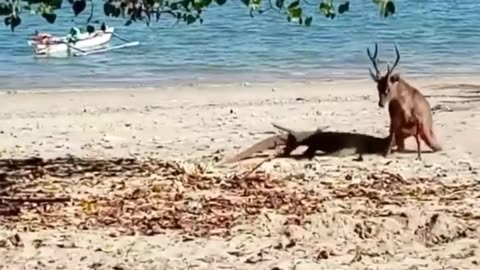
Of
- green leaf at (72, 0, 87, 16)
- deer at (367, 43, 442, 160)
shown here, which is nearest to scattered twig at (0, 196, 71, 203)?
green leaf at (72, 0, 87, 16)

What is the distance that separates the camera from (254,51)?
75.7ft

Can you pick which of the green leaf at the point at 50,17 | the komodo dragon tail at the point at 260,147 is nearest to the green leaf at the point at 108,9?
the green leaf at the point at 50,17

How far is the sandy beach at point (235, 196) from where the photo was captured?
20.7 ft

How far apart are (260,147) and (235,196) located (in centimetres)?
176

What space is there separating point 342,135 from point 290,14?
2.68 meters

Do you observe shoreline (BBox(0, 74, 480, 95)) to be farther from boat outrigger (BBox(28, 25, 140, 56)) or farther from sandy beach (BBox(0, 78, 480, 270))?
sandy beach (BBox(0, 78, 480, 270))

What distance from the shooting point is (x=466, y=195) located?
790 cm

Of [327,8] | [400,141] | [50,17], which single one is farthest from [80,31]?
[400,141]

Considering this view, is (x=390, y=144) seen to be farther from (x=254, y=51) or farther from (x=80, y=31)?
(x=254, y=51)

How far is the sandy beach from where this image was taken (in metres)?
6.32

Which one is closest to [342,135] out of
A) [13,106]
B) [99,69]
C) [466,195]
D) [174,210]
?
[466,195]

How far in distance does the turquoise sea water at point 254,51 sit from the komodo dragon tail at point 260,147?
29.9 feet

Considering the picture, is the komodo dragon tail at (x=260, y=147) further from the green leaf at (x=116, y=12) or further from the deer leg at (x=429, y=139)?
the green leaf at (x=116, y=12)

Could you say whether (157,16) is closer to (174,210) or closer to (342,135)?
(174,210)
